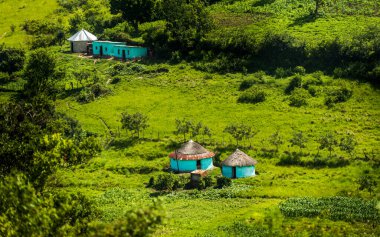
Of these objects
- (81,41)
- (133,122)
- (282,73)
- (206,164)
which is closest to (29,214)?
(206,164)

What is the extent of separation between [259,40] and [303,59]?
7.17 metres

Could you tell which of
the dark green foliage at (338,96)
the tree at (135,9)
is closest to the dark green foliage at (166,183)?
the dark green foliage at (338,96)

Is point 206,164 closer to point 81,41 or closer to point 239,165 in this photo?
point 239,165

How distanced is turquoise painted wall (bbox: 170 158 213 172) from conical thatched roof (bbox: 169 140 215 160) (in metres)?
0.53

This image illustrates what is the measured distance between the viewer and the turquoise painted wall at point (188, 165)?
57.7 m

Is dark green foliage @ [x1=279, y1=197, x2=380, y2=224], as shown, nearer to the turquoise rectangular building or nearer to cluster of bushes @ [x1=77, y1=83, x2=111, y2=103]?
cluster of bushes @ [x1=77, y1=83, x2=111, y2=103]

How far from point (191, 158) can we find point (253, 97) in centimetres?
1629

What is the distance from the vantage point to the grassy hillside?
107188 millimetres

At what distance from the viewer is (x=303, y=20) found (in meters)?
89.2

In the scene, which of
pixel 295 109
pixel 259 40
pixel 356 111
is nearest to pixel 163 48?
pixel 259 40

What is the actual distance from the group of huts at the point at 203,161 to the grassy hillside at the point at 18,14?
55.3 metres

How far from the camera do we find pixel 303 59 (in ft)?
251

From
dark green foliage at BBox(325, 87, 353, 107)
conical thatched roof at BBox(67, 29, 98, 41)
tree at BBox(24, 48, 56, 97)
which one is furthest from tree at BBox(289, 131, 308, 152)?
conical thatched roof at BBox(67, 29, 98, 41)

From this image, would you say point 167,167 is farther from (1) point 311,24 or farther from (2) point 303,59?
(1) point 311,24
